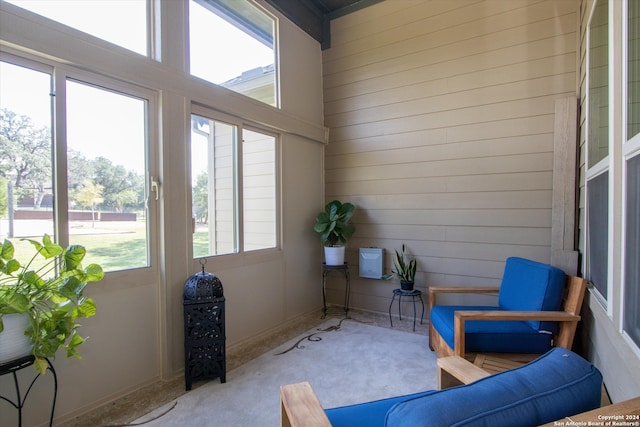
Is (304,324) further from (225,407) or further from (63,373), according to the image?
(63,373)

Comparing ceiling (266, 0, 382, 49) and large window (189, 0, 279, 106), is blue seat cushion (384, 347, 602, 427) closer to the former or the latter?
large window (189, 0, 279, 106)

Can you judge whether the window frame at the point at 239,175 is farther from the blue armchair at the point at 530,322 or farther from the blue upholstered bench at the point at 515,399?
the blue upholstered bench at the point at 515,399

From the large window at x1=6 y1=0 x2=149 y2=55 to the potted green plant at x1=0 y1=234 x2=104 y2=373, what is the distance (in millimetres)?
1388

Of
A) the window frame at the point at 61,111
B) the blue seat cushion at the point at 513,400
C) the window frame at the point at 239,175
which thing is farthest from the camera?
the window frame at the point at 239,175

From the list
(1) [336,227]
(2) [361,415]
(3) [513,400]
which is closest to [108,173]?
(2) [361,415]

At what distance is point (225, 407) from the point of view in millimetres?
2129

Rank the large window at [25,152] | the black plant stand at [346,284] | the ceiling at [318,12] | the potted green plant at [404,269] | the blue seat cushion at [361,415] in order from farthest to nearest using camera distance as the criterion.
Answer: the black plant stand at [346,284]
the ceiling at [318,12]
the potted green plant at [404,269]
the large window at [25,152]
the blue seat cushion at [361,415]

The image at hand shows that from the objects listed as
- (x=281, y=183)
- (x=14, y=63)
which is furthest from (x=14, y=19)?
(x=281, y=183)

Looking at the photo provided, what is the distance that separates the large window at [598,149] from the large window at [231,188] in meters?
2.74

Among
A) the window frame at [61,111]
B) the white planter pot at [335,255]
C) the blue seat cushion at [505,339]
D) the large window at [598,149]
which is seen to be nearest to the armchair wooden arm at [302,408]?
the blue seat cushion at [505,339]

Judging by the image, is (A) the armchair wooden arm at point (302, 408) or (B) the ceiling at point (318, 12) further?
(B) the ceiling at point (318, 12)

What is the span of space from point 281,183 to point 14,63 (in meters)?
2.29

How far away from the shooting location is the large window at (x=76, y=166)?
1832 mm

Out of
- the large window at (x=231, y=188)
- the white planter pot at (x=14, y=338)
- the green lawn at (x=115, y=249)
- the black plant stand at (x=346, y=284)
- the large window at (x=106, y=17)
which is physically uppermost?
the large window at (x=106, y=17)
